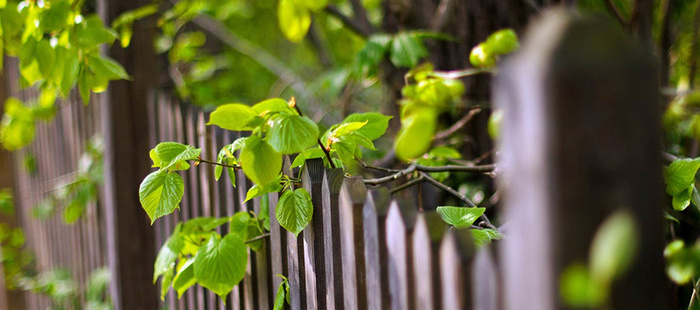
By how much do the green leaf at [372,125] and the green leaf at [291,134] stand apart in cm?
29

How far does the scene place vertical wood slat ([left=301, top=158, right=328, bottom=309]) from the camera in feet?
4.44

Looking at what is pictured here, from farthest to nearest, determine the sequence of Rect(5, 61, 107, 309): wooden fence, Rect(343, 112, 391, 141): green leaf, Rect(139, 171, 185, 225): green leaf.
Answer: Rect(5, 61, 107, 309): wooden fence < Rect(343, 112, 391, 141): green leaf < Rect(139, 171, 185, 225): green leaf

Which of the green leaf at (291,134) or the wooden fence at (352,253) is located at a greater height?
the green leaf at (291,134)

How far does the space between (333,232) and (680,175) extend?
89cm

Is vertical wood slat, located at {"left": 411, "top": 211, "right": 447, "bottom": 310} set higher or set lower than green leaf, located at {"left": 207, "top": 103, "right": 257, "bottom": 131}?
lower

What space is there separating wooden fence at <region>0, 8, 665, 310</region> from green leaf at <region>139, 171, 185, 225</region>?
1.01 feet

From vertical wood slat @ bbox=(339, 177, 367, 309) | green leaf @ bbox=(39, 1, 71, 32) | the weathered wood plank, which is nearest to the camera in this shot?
the weathered wood plank

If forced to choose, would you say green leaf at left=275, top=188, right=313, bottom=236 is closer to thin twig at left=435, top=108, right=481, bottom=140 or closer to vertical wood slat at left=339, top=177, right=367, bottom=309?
vertical wood slat at left=339, top=177, right=367, bottom=309

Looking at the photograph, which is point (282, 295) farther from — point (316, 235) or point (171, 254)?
point (171, 254)

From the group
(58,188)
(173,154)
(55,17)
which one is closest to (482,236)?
(173,154)

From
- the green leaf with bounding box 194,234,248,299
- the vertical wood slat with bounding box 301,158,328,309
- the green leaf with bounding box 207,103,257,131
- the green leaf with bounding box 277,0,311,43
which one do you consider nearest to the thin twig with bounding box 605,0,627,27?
the green leaf with bounding box 277,0,311,43

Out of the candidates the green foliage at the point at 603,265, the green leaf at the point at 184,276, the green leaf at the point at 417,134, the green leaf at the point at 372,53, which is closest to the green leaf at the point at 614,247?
the green foliage at the point at 603,265

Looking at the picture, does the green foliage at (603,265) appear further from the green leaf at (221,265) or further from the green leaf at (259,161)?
the green leaf at (221,265)

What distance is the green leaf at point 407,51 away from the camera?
229 centimetres
